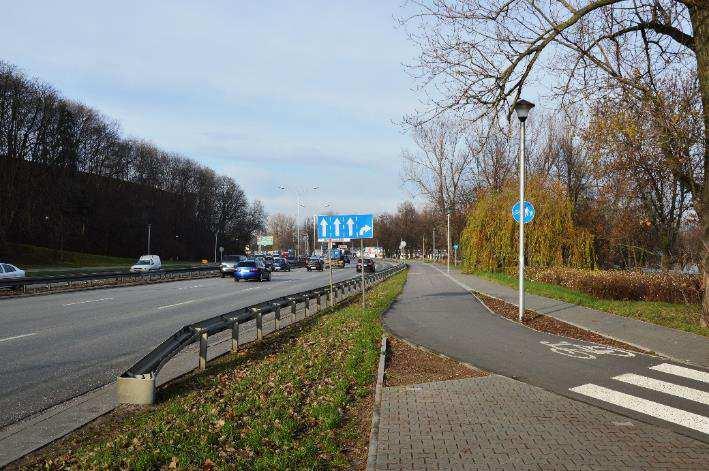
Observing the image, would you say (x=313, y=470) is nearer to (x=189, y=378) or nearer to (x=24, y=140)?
(x=189, y=378)

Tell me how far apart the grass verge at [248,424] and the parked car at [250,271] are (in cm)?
2893

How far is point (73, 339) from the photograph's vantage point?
1190 cm

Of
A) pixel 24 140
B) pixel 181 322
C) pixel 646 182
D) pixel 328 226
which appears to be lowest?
pixel 181 322

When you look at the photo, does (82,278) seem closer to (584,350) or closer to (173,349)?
(173,349)

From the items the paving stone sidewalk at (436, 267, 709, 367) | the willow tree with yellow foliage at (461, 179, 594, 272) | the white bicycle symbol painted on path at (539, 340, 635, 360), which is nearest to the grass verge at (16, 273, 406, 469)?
the white bicycle symbol painted on path at (539, 340, 635, 360)

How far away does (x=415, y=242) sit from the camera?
121 metres

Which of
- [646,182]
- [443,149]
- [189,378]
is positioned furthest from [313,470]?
[443,149]

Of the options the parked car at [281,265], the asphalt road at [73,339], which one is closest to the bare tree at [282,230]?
the parked car at [281,265]

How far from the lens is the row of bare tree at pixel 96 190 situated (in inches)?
2087

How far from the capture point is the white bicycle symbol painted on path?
1000 centimetres

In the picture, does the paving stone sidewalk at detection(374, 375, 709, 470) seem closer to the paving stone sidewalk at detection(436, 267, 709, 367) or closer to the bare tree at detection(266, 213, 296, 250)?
the paving stone sidewalk at detection(436, 267, 709, 367)

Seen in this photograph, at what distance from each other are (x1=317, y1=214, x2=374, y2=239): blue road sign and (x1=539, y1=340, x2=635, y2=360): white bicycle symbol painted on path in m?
7.62

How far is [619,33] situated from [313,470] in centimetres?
1143

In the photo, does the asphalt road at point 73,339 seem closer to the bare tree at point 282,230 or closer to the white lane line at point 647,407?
the white lane line at point 647,407
